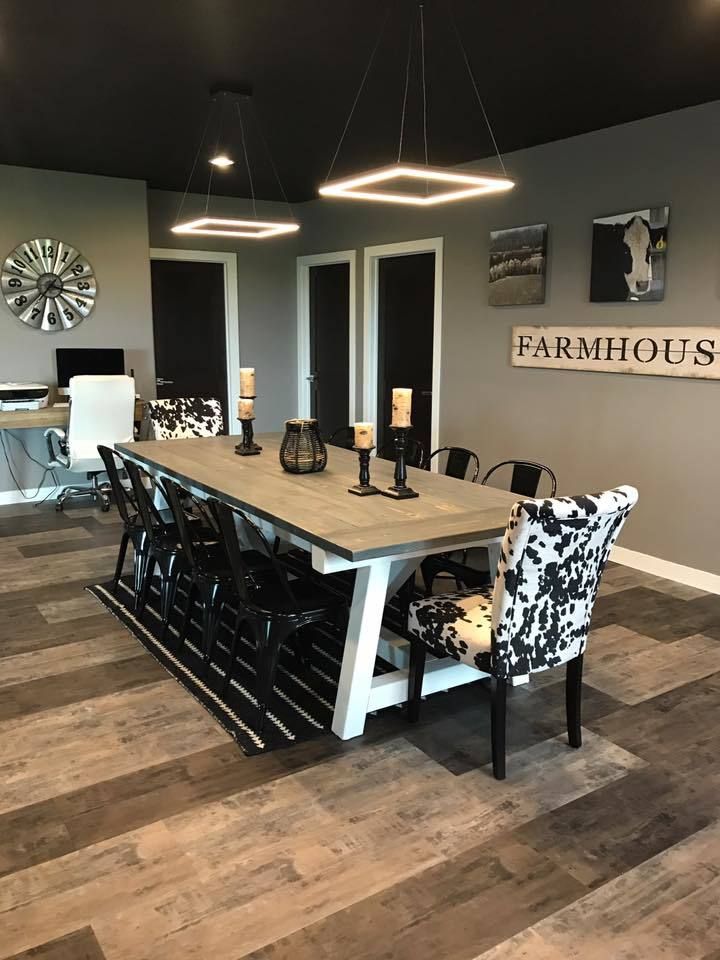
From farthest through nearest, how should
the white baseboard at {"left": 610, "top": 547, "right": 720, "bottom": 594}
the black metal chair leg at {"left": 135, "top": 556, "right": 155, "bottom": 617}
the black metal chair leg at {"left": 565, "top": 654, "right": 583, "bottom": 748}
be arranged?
the white baseboard at {"left": 610, "top": 547, "right": 720, "bottom": 594}
the black metal chair leg at {"left": 135, "top": 556, "right": 155, "bottom": 617}
the black metal chair leg at {"left": 565, "top": 654, "right": 583, "bottom": 748}

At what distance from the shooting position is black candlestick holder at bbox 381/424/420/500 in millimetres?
2953

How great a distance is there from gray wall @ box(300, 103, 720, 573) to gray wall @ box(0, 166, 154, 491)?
224 cm

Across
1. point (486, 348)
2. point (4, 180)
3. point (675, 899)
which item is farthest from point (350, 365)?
point (675, 899)

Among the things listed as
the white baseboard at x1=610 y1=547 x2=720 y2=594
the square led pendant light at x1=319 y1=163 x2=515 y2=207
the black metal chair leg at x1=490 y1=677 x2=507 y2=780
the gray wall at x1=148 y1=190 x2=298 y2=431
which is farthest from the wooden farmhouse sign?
the gray wall at x1=148 y1=190 x2=298 y2=431

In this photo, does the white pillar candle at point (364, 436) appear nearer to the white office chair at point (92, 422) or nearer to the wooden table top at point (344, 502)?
the wooden table top at point (344, 502)

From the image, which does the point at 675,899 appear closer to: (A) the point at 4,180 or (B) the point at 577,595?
(B) the point at 577,595

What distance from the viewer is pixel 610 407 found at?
14.9 feet

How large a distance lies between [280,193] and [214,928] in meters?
6.11

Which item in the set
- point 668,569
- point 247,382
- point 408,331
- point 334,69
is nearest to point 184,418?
point 247,382

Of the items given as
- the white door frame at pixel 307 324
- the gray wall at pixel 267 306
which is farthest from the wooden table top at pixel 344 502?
the gray wall at pixel 267 306

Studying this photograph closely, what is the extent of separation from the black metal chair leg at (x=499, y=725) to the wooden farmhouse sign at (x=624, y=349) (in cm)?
240

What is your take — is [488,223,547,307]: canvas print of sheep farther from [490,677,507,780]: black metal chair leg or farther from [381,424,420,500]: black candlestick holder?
[490,677,507,780]: black metal chair leg

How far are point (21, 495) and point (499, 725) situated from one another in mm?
4823

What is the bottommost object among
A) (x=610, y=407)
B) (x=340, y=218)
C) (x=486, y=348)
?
(x=610, y=407)
